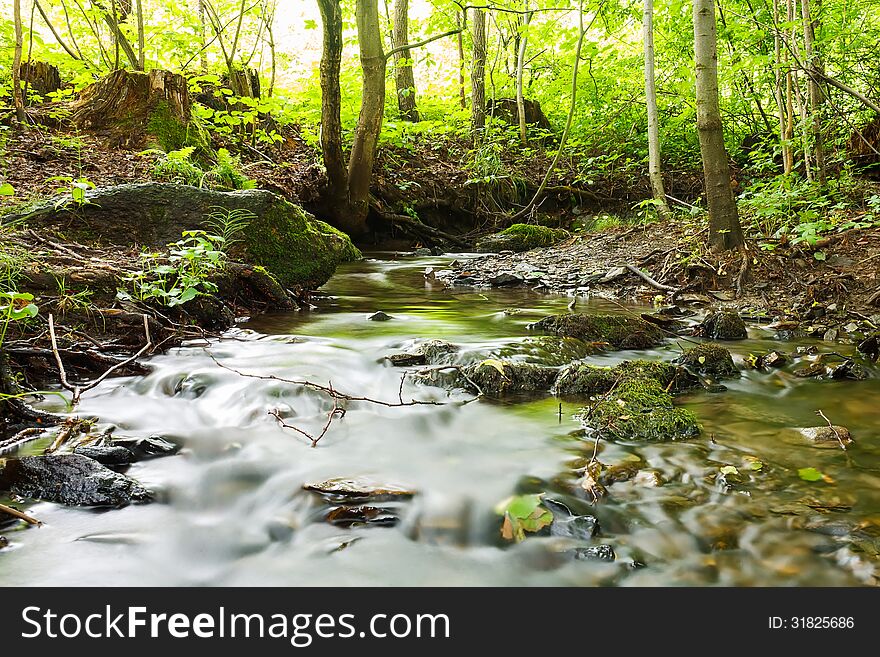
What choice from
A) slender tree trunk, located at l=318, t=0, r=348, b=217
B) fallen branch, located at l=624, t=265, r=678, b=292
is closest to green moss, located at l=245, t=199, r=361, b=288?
slender tree trunk, located at l=318, t=0, r=348, b=217

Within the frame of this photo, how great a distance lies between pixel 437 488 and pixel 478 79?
1329 centimetres

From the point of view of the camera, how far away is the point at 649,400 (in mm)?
3621

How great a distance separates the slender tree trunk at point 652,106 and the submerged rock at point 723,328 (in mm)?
5454

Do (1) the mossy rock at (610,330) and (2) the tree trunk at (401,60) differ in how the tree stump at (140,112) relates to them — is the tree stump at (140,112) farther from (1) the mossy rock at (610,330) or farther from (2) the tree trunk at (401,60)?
(2) the tree trunk at (401,60)

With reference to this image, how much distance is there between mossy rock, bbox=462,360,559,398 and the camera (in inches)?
159

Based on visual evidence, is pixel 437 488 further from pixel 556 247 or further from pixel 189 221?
pixel 556 247

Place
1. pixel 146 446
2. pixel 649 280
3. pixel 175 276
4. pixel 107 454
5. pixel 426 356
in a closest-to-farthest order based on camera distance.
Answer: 1. pixel 107 454
2. pixel 146 446
3. pixel 426 356
4. pixel 175 276
5. pixel 649 280

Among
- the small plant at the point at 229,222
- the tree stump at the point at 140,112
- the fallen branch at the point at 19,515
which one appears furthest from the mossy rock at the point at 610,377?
the tree stump at the point at 140,112

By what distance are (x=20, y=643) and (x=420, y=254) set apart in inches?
408

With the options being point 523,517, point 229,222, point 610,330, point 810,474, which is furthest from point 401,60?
point 523,517

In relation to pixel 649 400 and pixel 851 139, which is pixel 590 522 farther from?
pixel 851 139

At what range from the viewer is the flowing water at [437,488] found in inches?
89.2

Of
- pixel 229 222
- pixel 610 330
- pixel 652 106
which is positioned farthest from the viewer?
pixel 652 106

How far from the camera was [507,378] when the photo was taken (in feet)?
13.4
